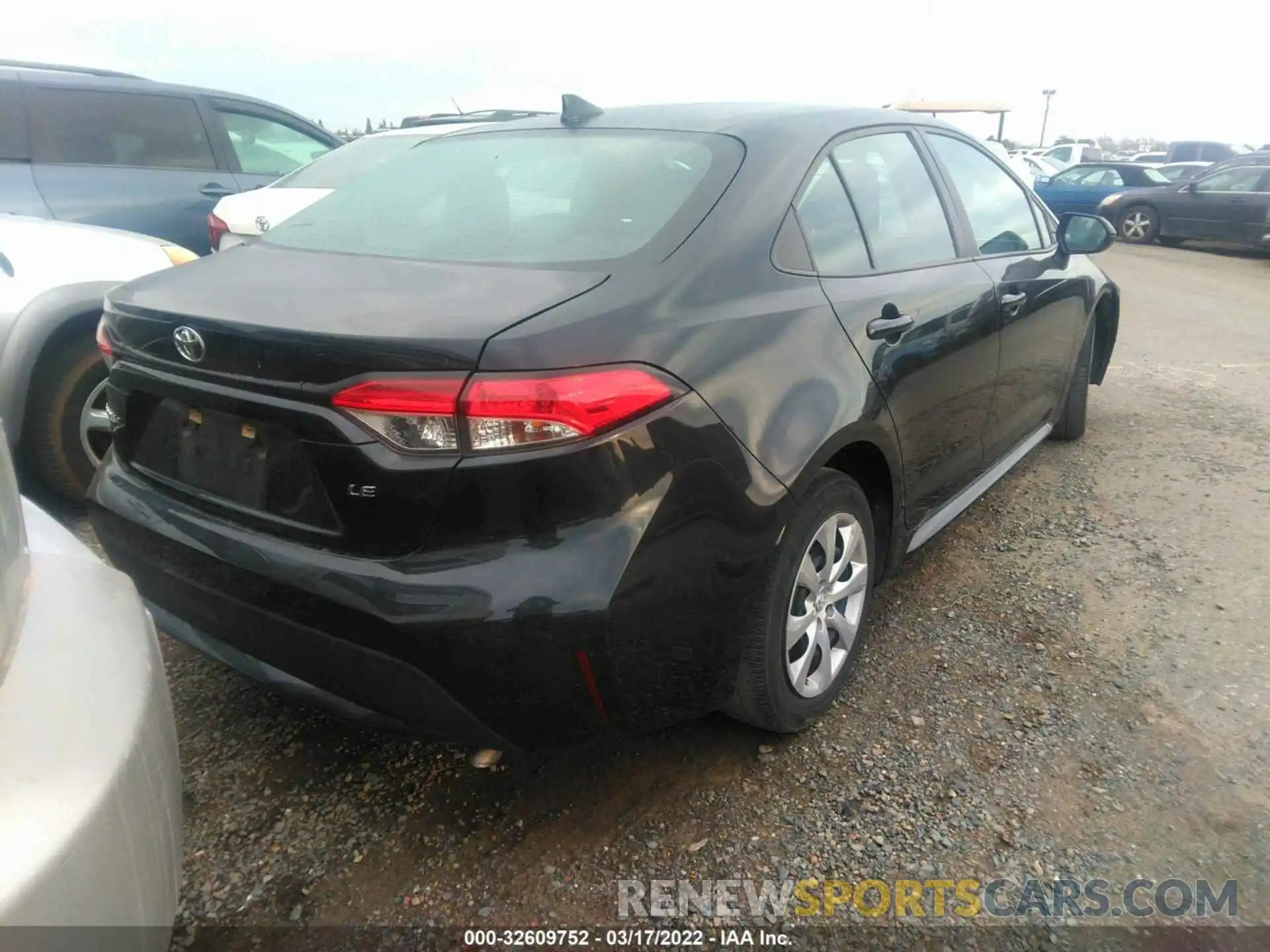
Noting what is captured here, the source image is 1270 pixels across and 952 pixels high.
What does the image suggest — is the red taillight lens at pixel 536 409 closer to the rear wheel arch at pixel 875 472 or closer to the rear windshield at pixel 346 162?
the rear wheel arch at pixel 875 472

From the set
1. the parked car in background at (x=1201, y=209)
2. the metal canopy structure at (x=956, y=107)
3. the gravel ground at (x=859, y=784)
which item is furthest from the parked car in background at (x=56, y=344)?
the metal canopy structure at (x=956, y=107)

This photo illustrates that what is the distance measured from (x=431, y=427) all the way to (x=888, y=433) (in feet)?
4.28

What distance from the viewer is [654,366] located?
1737 millimetres

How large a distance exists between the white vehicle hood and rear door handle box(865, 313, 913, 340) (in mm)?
4026

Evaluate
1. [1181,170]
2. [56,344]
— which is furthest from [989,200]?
[1181,170]

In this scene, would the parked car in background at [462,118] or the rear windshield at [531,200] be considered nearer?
the rear windshield at [531,200]

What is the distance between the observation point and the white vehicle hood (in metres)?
5.32

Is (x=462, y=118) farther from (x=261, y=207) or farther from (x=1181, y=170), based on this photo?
(x=1181, y=170)

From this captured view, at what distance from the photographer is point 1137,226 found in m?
15.2

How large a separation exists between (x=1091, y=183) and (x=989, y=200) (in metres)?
16.5

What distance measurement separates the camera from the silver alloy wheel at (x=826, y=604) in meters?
2.24

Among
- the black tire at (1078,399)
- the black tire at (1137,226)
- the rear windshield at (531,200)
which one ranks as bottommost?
the black tire at (1137,226)

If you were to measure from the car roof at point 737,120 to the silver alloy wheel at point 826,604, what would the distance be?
1.06 metres

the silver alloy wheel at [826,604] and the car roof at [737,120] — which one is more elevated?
the car roof at [737,120]
